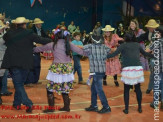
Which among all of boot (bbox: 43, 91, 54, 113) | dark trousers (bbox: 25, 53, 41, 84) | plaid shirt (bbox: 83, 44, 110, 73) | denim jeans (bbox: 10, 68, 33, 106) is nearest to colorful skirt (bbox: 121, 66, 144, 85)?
plaid shirt (bbox: 83, 44, 110, 73)

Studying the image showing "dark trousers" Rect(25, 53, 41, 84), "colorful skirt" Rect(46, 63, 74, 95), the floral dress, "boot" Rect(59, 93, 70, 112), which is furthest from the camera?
"dark trousers" Rect(25, 53, 41, 84)

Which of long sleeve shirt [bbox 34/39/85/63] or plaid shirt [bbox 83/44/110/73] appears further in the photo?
plaid shirt [bbox 83/44/110/73]

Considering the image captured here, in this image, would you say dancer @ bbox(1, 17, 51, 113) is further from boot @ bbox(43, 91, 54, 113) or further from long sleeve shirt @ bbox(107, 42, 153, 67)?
long sleeve shirt @ bbox(107, 42, 153, 67)

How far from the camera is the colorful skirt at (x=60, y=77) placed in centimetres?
519

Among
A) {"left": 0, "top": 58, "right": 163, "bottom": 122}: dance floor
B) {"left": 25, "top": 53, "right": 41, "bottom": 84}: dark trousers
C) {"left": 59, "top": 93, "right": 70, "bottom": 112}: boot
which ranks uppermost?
{"left": 25, "top": 53, "right": 41, "bottom": 84}: dark trousers

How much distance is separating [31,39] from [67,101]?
1447 mm

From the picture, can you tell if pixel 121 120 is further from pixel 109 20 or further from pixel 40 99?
pixel 109 20

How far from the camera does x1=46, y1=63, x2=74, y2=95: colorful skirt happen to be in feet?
17.0

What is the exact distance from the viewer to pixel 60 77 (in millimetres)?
5188

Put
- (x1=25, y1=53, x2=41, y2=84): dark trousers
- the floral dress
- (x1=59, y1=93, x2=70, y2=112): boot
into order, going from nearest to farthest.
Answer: (x1=59, y1=93, x2=70, y2=112): boot
the floral dress
(x1=25, y1=53, x2=41, y2=84): dark trousers

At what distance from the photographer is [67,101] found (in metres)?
5.48

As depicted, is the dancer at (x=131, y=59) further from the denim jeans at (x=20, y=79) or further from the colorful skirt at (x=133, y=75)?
the denim jeans at (x=20, y=79)

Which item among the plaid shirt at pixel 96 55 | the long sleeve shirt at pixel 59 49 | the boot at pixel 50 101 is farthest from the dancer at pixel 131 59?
the boot at pixel 50 101

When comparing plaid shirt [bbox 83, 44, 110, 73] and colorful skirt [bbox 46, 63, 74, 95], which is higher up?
plaid shirt [bbox 83, 44, 110, 73]
